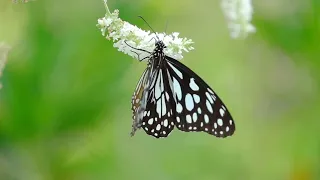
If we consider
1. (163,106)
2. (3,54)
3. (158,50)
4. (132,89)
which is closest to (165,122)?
(163,106)

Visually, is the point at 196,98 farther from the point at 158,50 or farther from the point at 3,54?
the point at 3,54

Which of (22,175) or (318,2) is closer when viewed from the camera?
(22,175)

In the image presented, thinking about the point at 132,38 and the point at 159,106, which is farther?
the point at 159,106

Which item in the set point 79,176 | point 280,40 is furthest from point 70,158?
point 280,40

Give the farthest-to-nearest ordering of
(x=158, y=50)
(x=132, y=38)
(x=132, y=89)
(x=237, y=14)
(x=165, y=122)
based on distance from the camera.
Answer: (x=132, y=89) < (x=165, y=122) < (x=158, y=50) < (x=132, y=38) < (x=237, y=14)

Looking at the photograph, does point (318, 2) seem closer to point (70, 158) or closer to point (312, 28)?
point (312, 28)

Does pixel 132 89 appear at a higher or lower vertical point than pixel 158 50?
higher

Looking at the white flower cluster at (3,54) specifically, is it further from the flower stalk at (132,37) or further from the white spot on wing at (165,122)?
the white spot on wing at (165,122)
